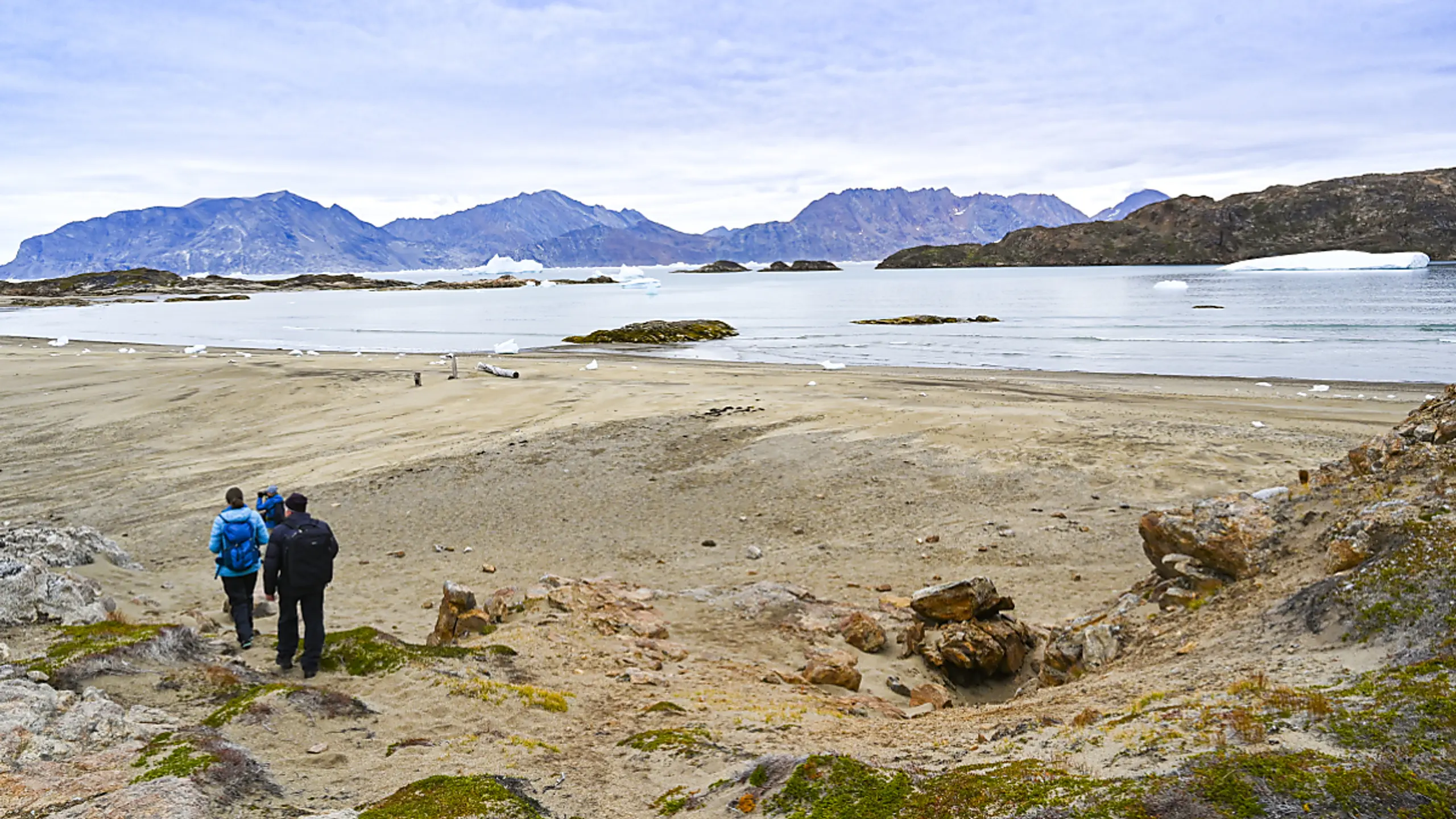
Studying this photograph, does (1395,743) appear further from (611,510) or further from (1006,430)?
(1006,430)

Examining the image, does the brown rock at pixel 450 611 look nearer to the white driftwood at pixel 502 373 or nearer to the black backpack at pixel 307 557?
the black backpack at pixel 307 557

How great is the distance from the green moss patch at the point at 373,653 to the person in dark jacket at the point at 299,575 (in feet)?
0.62

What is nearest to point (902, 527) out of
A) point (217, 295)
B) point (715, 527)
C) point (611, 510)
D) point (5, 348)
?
point (715, 527)

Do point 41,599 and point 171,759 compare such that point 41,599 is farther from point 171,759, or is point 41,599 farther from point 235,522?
point 171,759

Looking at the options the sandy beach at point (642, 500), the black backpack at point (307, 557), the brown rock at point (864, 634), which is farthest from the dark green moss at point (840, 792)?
the black backpack at point (307, 557)

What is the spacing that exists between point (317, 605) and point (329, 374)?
27461mm

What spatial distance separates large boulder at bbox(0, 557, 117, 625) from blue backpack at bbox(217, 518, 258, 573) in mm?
1540

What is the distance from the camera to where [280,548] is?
8.75 meters

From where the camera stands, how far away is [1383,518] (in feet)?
20.5

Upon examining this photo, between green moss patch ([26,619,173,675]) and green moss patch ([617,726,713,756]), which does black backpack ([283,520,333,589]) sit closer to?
green moss patch ([26,619,173,675])

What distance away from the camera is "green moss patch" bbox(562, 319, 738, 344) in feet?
172

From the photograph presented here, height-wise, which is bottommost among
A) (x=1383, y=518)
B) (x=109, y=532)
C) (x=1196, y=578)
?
(x=109, y=532)

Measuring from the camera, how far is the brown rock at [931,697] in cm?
805

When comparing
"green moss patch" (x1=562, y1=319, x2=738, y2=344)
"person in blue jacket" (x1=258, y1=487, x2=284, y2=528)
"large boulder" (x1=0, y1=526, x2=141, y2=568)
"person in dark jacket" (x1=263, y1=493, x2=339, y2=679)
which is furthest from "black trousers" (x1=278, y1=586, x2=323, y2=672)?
"green moss patch" (x1=562, y1=319, x2=738, y2=344)
